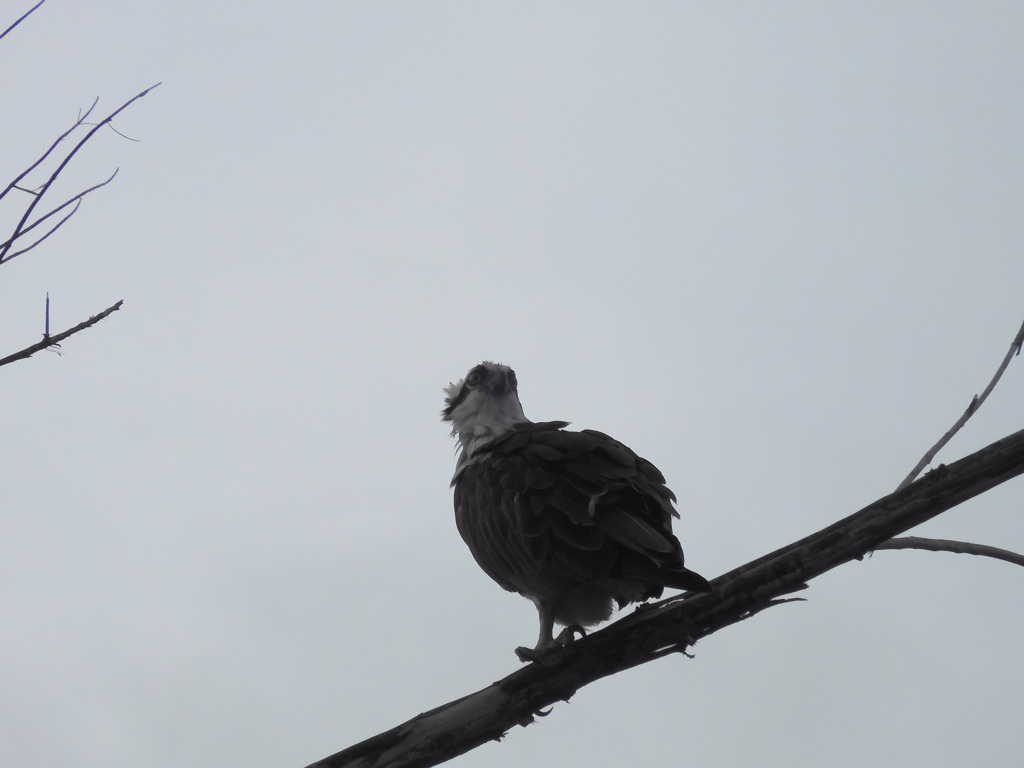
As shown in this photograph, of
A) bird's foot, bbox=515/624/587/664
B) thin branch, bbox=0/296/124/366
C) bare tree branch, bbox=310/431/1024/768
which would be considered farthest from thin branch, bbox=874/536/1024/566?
thin branch, bbox=0/296/124/366

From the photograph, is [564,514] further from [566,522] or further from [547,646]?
[547,646]

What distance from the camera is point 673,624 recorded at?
3.74m

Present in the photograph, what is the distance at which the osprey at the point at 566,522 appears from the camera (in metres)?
4.61

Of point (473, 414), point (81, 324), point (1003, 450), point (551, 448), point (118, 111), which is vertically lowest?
point (1003, 450)

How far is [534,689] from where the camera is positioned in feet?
12.6

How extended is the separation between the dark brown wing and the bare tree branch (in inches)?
14.5

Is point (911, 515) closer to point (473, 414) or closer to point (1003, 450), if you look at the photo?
point (1003, 450)

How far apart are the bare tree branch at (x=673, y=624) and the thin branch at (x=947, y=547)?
0.27 metres

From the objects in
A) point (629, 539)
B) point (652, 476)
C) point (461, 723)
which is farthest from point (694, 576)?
point (652, 476)

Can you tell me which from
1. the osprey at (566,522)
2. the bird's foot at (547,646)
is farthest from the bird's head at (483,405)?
the bird's foot at (547,646)

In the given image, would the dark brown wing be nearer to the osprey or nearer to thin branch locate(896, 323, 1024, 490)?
the osprey

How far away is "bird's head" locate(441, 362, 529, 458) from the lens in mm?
6723

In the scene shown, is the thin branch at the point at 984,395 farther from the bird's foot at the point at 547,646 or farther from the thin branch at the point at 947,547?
the bird's foot at the point at 547,646

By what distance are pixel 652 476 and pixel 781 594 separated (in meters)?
1.66
